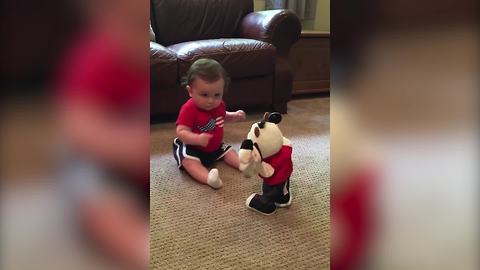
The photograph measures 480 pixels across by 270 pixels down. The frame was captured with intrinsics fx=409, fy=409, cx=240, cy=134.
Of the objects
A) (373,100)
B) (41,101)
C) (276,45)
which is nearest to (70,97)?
(41,101)

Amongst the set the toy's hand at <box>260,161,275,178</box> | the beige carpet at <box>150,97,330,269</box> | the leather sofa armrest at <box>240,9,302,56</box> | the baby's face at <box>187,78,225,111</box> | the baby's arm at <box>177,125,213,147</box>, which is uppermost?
the leather sofa armrest at <box>240,9,302,56</box>

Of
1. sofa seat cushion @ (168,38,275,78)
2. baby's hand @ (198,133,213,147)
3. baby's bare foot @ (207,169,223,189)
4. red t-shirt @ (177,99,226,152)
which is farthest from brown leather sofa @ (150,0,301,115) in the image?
baby's bare foot @ (207,169,223,189)

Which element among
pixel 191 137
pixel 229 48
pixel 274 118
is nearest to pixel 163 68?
pixel 229 48

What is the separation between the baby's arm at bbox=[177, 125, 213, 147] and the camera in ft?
4.74

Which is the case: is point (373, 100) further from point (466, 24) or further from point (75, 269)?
point (75, 269)

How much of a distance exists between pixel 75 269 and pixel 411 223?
194mm

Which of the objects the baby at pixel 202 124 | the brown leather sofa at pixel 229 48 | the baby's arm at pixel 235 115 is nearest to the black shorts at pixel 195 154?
the baby at pixel 202 124

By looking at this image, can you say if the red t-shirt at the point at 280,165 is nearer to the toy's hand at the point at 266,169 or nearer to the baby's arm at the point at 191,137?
the toy's hand at the point at 266,169

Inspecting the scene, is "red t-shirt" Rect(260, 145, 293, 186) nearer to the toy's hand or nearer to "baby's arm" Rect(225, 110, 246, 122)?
the toy's hand

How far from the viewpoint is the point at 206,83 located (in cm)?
146

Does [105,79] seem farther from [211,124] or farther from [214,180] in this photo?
[211,124]

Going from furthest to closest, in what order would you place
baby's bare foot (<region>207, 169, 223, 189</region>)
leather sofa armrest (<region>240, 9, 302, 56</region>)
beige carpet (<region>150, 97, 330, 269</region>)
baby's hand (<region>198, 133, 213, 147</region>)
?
leather sofa armrest (<region>240, 9, 302, 56</region>), baby's hand (<region>198, 133, 213, 147</region>), baby's bare foot (<region>207, 169, 223, 189</region>), beige carpet (<region>150, 97, 330, 269</region>)

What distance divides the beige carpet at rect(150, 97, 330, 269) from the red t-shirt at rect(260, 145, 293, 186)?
0.09 m

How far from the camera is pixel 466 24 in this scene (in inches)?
8.3
